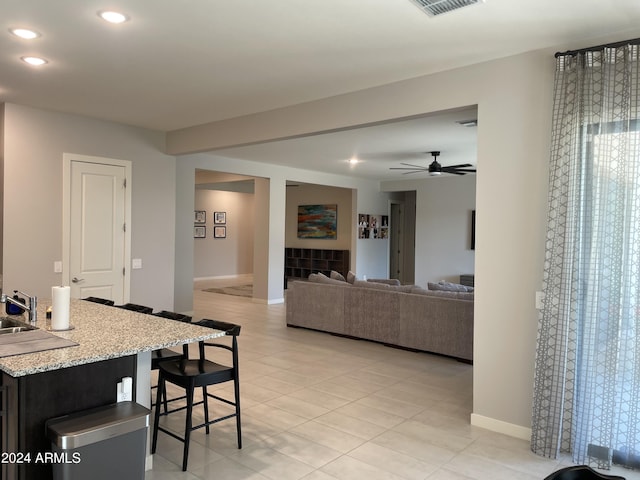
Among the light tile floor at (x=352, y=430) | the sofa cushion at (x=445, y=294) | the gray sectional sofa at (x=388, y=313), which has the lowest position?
the light tile floor at (x=352, y=430)

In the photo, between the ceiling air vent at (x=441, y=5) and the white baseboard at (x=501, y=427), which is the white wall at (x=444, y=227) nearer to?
the white baseboard at (x=501, y=427)

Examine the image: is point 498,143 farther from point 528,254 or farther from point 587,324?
point 587,324

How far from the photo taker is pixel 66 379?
2.28 m

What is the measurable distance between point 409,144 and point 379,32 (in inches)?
153

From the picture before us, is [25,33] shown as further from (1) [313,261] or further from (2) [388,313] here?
(1) [313,261]

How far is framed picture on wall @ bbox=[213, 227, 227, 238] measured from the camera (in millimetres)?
13484

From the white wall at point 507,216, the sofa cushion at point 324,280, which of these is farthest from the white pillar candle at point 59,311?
the sofa cushion at point 324,280

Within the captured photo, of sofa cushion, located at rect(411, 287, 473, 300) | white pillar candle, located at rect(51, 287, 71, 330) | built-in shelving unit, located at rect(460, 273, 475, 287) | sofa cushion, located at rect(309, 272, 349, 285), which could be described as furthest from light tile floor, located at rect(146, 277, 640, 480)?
built-in shelving unit, located at rect(460, 273, 475, 287)

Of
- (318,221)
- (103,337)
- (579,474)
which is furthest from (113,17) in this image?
(318,221)

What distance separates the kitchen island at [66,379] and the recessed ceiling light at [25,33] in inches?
80.7

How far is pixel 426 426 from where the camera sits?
3.66m

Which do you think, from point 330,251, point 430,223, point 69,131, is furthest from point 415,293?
point 330,251

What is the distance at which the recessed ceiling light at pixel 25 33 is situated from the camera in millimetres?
3250

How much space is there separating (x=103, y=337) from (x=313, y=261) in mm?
10373
